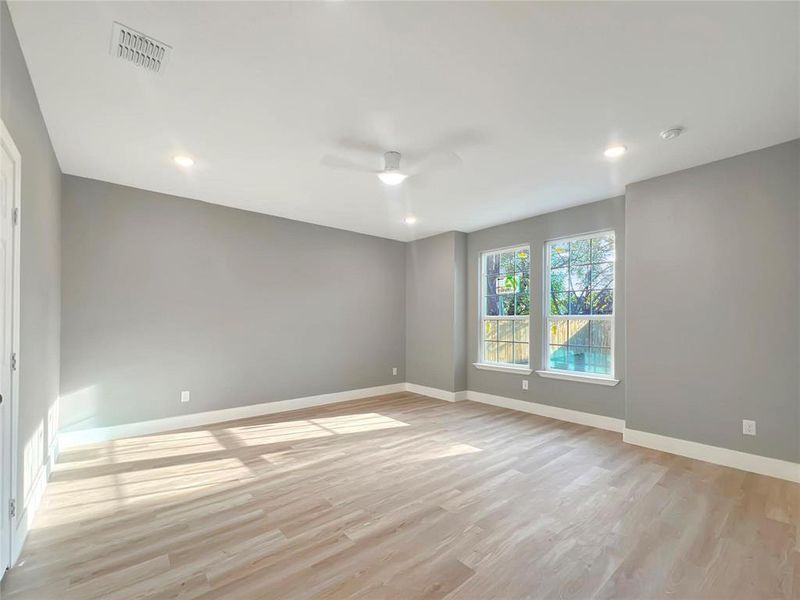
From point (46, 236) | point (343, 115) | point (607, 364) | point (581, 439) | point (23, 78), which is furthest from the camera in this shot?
point (607, 364)

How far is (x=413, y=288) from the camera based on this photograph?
6.39 metres

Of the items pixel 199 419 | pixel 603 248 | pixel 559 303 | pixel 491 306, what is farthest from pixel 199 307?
pixel 603 248

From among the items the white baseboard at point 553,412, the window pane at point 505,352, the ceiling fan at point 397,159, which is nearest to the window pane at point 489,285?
the window pane at point 505,352

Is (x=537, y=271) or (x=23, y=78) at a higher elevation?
(x=23, y=78)

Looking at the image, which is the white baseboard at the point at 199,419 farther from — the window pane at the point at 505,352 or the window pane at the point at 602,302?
the window pane at the point at 602,302

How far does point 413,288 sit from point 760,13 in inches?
198

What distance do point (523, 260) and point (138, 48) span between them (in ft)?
15.1

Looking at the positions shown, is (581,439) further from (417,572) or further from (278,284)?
(278,284)

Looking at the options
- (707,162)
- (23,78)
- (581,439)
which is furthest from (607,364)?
(23,78)

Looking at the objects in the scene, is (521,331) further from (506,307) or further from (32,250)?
(32,250)

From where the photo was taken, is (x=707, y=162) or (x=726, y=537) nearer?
(x=726, y=537)

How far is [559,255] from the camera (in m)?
4.77

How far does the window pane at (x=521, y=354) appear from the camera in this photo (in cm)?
511

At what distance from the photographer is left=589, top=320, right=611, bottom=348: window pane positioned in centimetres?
427
